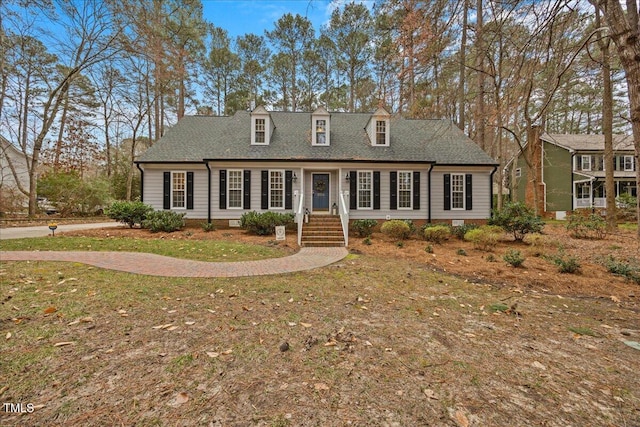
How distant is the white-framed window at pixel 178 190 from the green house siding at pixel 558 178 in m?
27.4

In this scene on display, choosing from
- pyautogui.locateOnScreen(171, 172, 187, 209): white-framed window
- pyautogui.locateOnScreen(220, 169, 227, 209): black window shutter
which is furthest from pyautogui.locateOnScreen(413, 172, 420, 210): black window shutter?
pyautogui.locateOnScreen(171, 172, 187, 209): white-framed window

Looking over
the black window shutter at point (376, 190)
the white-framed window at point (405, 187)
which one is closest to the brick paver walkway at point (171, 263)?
the black window shutter at point (376, 190)

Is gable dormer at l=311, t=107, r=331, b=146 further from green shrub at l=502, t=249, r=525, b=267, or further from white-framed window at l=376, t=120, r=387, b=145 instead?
green shrub at l=502, t=249, r=525, b=267

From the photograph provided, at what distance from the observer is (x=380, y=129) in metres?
14.0

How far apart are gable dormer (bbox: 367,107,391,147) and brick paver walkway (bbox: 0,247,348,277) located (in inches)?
329

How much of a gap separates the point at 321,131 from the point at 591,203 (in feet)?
77.7

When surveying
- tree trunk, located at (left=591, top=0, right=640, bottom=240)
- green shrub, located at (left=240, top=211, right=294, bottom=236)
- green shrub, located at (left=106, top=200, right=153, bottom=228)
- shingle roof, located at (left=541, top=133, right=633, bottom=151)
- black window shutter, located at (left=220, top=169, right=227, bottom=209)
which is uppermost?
shingle roof, located at (left=541, top=133, right=633, bottom=151)

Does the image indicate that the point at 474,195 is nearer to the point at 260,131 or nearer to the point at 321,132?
the point at 321,132

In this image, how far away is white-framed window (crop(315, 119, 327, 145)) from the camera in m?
13.9

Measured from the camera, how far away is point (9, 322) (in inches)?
122

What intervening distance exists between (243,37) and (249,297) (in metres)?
26.2

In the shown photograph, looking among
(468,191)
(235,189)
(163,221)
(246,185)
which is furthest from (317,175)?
(468,191)

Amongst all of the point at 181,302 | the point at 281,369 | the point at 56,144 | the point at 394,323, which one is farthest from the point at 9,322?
the point at 56,144

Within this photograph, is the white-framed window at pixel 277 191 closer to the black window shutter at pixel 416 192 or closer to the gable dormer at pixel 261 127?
the gable dormer at pixel 261 127
